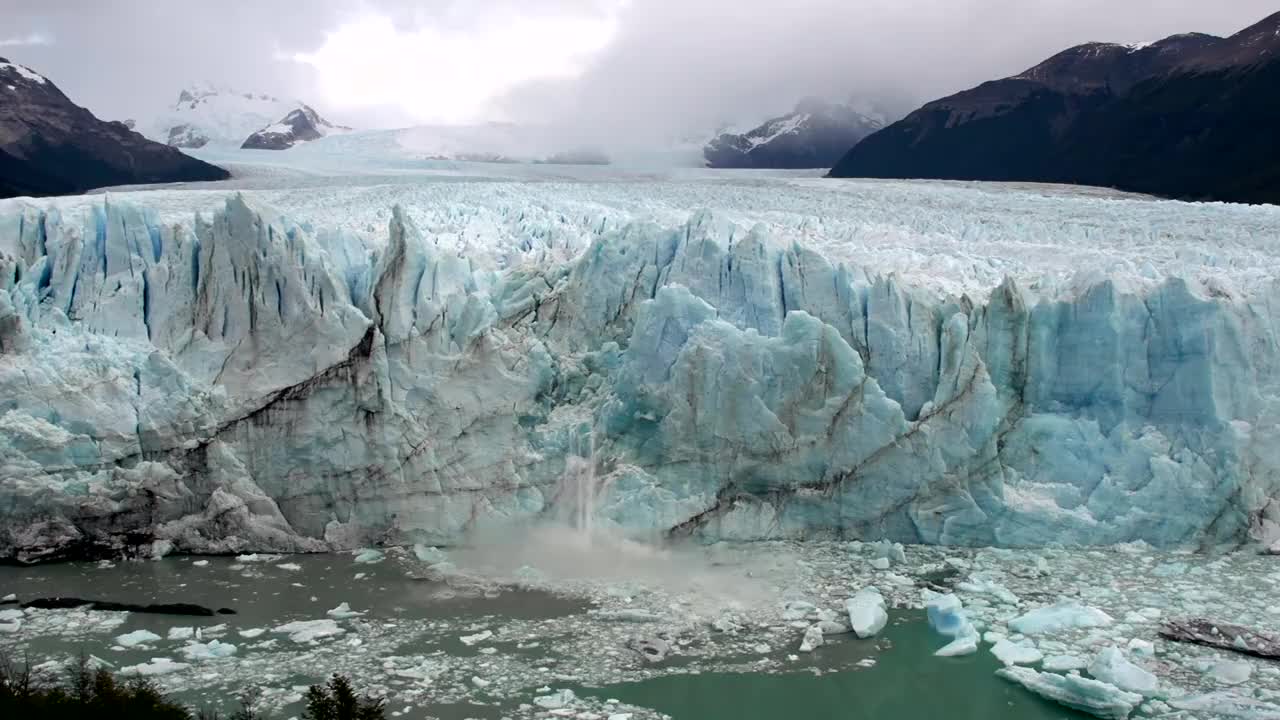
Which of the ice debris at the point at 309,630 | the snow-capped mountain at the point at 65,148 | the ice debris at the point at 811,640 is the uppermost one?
the snow-capped mountain at the point at 65,148

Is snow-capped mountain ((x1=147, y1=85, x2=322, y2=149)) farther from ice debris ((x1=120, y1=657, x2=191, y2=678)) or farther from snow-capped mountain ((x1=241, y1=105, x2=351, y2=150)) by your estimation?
ice debris ((x1=120, y1=657, x2=191, y2=678))

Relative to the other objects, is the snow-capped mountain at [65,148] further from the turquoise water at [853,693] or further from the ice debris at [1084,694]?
the ice debris at [1084,694]

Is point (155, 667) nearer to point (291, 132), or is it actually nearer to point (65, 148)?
point (65, 148)

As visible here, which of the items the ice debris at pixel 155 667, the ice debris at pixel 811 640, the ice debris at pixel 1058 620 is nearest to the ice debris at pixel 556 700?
the ice debris at pixel 811 640

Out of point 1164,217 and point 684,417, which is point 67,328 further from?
point 1164,217

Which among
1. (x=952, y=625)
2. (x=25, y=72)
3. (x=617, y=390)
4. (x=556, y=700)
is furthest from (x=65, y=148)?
(x=952, y=625)

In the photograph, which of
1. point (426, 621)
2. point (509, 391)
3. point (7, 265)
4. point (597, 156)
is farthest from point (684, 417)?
point (597, 156)
